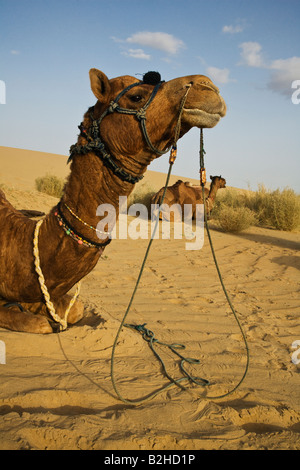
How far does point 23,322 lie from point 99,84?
1.85m

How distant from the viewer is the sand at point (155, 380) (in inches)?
78.4

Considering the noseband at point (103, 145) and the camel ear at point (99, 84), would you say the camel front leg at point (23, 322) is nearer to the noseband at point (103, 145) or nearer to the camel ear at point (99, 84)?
the noseband at point (103, 145)

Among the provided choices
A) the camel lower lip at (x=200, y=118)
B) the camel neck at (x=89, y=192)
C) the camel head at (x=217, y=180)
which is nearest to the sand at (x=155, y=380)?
the camel neck at (x=89, y=192)

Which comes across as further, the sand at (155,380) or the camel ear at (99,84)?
the camel ear at (99,84)

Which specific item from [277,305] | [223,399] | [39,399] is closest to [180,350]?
[223,399]

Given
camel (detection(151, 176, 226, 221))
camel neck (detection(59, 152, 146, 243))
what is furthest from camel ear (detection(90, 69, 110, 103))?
camel (detection(151, 176, 226, 221))

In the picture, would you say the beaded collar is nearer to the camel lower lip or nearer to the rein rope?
the rein rope

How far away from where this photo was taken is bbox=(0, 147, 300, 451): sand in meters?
1.99

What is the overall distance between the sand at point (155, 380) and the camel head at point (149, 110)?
1.50 meters

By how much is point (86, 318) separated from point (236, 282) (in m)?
3.78

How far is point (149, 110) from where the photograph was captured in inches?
94.0

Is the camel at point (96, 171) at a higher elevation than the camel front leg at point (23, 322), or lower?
higher

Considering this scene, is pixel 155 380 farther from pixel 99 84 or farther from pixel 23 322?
pixel 99 84

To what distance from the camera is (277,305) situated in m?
5.54
